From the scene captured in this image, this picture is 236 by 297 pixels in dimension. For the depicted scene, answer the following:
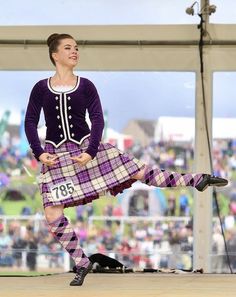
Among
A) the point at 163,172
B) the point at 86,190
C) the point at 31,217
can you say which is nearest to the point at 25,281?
the point at 86,190

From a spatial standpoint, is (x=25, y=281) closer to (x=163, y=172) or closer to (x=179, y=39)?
(x=163, y=172)

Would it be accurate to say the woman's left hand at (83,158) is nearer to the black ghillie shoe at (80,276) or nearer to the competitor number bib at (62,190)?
the competitor number bib at (62,190)

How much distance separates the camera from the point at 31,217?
4738 millimetres

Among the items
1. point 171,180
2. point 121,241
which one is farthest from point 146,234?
point 171,180

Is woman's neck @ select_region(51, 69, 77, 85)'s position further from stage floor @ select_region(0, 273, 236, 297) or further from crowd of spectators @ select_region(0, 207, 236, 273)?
crowd of spectators @ select_region(0, 207, 236, 273)

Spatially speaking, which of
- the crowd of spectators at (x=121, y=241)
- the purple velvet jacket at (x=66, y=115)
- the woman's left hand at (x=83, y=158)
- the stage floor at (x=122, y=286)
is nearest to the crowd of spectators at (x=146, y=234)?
the crowd of spectators at (x=121, y=241)

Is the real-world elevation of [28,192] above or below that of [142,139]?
below

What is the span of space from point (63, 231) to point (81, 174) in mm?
280

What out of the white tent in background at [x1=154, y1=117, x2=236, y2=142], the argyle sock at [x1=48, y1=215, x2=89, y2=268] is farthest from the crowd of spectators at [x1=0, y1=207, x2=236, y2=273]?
the argyle sock at [x1=48, y1=215, x2=89, y2=268]

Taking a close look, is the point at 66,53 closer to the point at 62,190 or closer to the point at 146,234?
the point at 62,190

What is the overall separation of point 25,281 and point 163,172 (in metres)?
0.92

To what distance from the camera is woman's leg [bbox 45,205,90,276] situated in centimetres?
311

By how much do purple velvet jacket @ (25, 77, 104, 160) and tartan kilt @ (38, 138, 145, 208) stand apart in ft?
0.16

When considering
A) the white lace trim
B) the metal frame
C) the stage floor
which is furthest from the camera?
the metal frame
